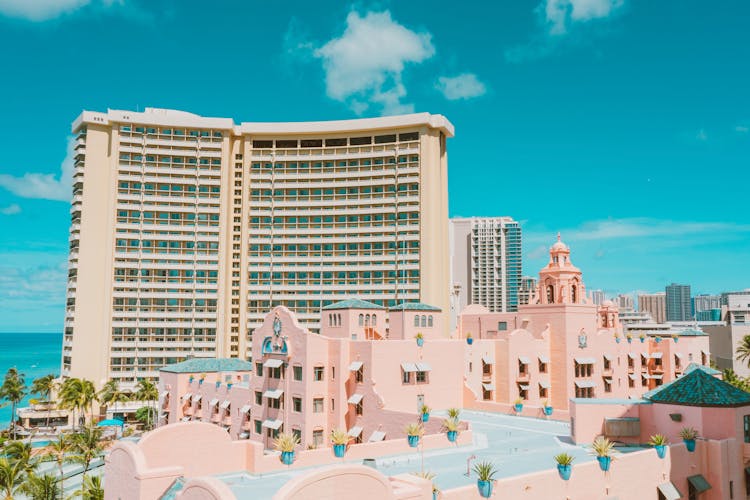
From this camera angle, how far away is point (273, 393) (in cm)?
5953

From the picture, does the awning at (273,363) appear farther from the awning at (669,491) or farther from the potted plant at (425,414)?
the awning at (669,491)

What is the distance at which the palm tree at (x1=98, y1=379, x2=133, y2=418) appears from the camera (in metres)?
110

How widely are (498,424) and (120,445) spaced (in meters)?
29.0

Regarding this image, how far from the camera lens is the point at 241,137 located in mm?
133875

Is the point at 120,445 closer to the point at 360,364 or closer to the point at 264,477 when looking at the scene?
the point at 264,477

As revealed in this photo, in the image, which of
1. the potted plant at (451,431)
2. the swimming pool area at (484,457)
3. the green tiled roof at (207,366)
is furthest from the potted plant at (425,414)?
the green tiled roof at (207,366)

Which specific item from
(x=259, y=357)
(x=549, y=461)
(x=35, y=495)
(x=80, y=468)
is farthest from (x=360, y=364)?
(x=80, y=468)

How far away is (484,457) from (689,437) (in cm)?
1138

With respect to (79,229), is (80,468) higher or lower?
lower

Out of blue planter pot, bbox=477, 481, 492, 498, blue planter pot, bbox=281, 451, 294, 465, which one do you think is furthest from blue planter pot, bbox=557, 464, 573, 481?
blue planter pot, bbox=281, 451, 294, 465

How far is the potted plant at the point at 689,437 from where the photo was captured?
35.0m

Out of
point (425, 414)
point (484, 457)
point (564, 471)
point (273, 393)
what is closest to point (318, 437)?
point (273, 393)

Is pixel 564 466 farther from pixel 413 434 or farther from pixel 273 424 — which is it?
pixel 273 424

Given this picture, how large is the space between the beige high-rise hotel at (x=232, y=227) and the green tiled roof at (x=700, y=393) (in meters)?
82.4
